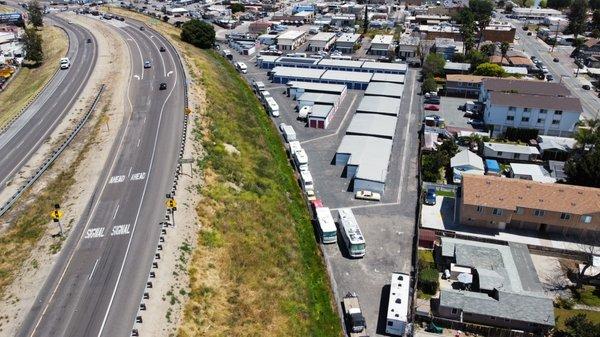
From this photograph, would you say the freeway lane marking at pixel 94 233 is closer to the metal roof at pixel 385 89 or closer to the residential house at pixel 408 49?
the metal roof at pixel 385 89

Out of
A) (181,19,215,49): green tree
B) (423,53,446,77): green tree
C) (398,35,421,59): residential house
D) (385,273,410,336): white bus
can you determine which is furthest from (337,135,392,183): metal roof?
(181,19,215,49): green tree

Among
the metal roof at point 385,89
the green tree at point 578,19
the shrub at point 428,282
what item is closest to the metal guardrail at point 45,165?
the shrub at point 428,282

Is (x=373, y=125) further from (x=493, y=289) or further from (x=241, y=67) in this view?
(x=241, y=67)

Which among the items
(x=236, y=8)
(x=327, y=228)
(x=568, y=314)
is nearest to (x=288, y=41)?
(x=236, y=8)

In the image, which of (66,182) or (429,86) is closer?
(66,182)

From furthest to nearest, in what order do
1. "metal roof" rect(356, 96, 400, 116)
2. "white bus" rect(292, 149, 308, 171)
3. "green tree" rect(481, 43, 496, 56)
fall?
"green tree" rect(481, 43, 496, 56) → "metal roof" rect(356, 96, 400, 116) → "white bus" rect(292, 149, 308, 171)

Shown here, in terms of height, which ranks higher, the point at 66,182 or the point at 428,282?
the point at 66,182

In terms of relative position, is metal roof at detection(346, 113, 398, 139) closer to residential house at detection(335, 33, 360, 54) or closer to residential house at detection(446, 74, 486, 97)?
residential house at detection(446, 74, 486, 97)
